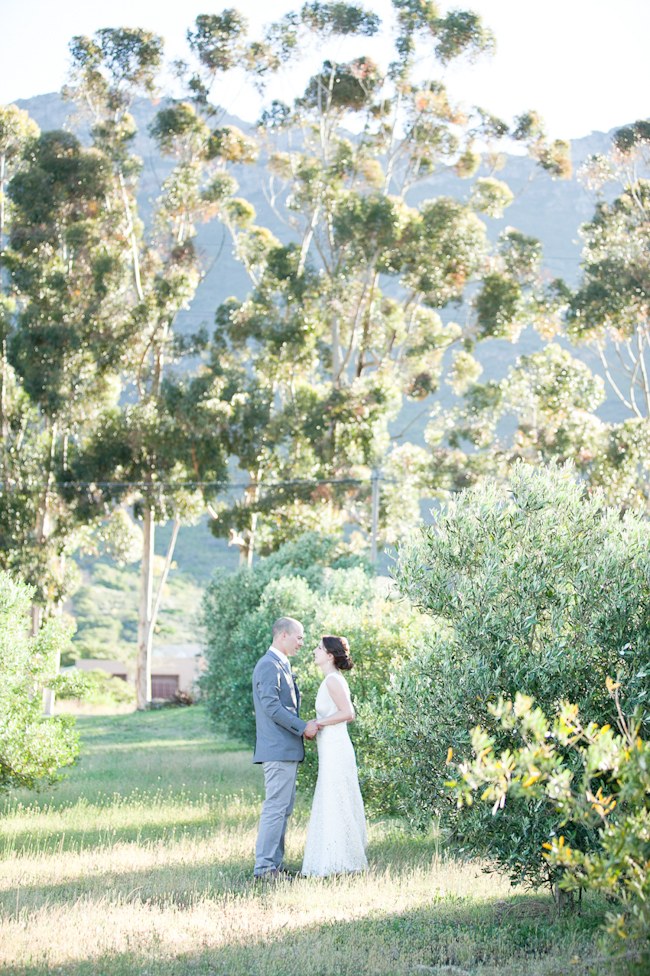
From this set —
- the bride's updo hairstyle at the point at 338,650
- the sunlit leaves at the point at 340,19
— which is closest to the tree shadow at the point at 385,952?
the bride's updo hairstyle at the point at 338,650

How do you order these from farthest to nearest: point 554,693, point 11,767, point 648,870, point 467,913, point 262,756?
point 11,767
point 262,756
point 467,913
point 554,693
point 648,870

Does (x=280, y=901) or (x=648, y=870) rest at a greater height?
(x=648, y=870)

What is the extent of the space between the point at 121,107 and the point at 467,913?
1383 inches

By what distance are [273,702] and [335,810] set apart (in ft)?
3.40

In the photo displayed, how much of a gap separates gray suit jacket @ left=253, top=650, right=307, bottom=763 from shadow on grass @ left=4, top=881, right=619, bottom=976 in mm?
1575

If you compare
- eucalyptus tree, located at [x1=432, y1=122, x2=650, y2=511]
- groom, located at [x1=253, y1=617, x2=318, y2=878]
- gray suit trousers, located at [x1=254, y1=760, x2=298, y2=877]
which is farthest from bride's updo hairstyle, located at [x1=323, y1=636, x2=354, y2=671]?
eucalyptus tree, located at [x1=432, y1=122, x2=650, y2=511]

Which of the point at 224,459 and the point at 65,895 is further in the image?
the point at 224,459

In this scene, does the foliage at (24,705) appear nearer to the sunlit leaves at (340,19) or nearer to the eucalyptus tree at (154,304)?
the eucalyptus tree at (154,304)

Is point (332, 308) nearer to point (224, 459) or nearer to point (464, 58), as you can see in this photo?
point (224, 459)

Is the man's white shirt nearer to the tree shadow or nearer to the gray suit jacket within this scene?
the gray suit jacket

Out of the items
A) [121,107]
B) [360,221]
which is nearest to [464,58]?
[360,221]

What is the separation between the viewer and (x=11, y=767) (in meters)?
12.6

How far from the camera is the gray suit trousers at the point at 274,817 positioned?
968 centimetres

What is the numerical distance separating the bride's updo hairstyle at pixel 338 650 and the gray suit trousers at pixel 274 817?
91 centimetres
